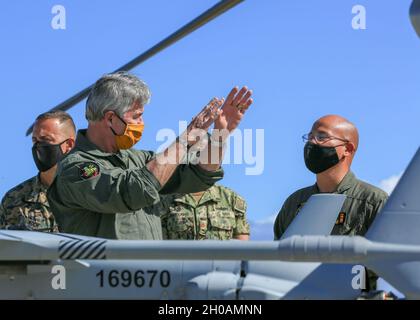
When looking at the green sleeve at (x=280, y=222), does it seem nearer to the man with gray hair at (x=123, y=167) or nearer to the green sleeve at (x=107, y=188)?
the man with gray hair at (x=123, y=167)

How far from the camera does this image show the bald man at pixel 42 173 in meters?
11.8

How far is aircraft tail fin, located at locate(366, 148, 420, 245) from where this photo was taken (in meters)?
6.64

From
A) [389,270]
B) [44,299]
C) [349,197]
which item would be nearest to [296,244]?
[389,270]

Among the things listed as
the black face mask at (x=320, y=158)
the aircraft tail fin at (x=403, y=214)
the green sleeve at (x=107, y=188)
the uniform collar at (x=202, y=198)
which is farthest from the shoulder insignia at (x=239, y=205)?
the aircraft tail fin at (x=403, y=214)

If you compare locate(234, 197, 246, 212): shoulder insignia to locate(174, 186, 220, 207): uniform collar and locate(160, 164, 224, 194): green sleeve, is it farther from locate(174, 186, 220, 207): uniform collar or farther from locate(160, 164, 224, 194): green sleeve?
locate(160, 164, 224, 194): green sleeve

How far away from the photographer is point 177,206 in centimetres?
1173

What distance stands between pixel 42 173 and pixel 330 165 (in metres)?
3.35

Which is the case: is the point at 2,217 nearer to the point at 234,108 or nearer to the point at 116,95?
the point at 116,95

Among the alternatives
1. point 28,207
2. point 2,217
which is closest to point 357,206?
point 28,207

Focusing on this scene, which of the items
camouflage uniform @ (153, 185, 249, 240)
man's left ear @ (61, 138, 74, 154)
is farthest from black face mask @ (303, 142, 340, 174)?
man's left ear @ (61, 138, 74, 154)

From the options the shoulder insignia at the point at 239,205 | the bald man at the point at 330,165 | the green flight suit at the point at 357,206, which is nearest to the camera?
the green flight suit at the point at 357,206

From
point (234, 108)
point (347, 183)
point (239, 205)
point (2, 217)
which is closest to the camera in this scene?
point (234, 108)

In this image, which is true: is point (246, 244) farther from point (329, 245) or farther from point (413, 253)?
point (413, 253)

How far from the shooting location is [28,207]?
11930mm
